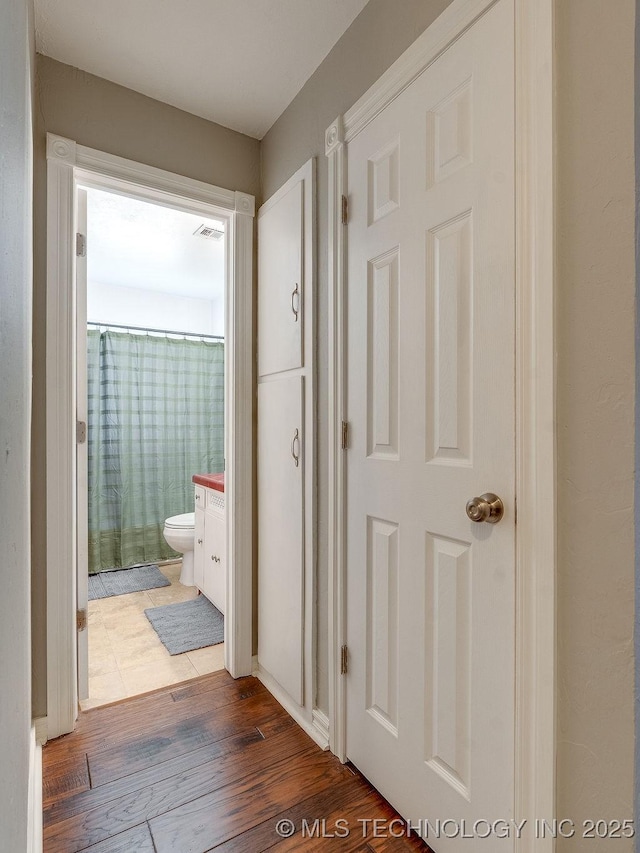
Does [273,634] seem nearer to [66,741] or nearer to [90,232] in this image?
[66,741]

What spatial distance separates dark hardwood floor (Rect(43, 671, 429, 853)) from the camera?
1213 mm

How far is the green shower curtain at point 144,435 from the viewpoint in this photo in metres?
3.62

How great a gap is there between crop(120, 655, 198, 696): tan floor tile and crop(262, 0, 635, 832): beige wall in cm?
167

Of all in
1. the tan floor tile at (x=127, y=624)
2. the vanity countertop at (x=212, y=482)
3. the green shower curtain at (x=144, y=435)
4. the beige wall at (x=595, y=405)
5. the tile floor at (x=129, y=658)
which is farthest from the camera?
the green shower curtain at (x=144, y=435)

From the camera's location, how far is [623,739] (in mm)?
761

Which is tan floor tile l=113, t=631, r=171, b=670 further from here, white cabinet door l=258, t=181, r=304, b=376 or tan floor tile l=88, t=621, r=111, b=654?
white cabinet door l=258, t=181, r=304, b=376

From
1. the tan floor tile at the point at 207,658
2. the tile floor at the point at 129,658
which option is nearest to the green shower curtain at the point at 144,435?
the tile floor at the point at 129,658

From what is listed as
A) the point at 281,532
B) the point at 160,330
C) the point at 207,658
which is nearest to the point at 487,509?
the point at 281,532

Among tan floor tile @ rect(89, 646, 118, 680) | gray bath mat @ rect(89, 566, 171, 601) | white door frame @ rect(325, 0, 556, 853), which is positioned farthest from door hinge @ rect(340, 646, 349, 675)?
gray bath mat @ rect(89, 566, 171, 601)

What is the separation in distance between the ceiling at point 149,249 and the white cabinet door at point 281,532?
1.11m

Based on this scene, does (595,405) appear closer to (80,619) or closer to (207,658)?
(80,619)

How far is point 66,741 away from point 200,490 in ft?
4.87

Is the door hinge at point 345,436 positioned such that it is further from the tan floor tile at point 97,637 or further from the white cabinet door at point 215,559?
the tan floor tile at point 97,637

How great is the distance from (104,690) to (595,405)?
2169 millimetres
